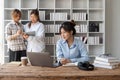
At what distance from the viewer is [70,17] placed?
17.2 feet

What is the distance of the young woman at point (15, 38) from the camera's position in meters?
4.27

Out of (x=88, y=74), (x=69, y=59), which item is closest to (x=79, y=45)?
(x=69, y=59)

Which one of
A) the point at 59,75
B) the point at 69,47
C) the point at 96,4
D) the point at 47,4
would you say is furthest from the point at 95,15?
the point at 59,75

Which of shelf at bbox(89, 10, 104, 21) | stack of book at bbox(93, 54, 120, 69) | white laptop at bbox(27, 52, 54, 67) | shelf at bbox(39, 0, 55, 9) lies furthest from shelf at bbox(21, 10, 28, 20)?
stack of book at bbox(93, 54, 120, 69)

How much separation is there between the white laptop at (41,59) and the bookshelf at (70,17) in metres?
2.37

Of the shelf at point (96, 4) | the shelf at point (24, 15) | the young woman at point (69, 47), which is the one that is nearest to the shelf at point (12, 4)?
the shelf at point (24, 15)

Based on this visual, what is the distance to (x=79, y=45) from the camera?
309 cm

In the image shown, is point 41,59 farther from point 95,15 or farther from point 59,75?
point 95,15

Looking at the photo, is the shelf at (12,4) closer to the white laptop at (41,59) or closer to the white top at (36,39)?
the white top at (36,39)

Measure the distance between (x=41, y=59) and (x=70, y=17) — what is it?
2781 millimetres

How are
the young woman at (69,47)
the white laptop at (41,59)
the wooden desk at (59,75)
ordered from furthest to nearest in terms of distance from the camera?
the young woman at (69,47), the white laptop at (41,59), the wooden desk at (59,75)

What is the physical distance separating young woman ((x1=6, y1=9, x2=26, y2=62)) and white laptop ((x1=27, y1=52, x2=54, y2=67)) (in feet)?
5.22

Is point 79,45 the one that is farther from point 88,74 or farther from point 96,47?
point 96,47

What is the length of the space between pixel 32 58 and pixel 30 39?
1848 mm
